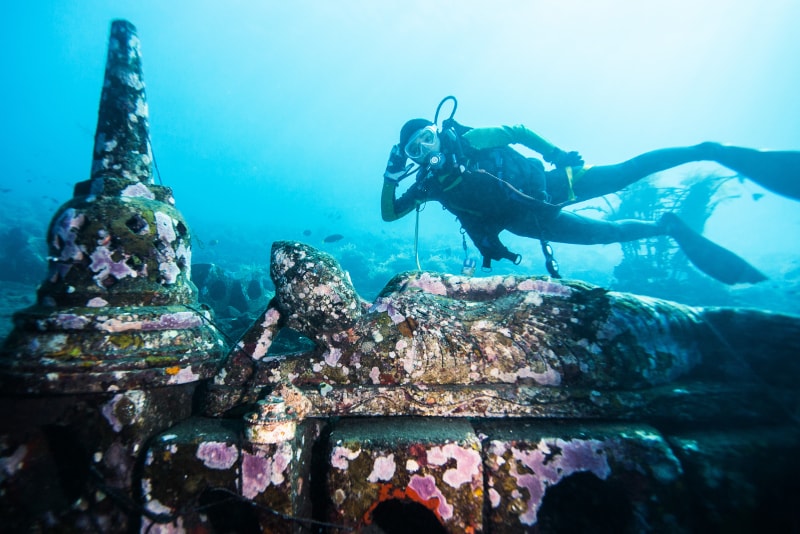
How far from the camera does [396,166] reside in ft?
18.1

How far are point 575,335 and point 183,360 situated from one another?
3293mm

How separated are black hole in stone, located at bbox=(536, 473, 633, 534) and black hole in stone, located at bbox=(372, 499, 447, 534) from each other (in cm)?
71

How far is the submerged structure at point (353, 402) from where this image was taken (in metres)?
1.97

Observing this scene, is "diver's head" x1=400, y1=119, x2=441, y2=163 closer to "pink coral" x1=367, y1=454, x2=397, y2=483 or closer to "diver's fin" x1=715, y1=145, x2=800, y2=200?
"pink coral" x1=367, y1=454, x2=397, y2=483

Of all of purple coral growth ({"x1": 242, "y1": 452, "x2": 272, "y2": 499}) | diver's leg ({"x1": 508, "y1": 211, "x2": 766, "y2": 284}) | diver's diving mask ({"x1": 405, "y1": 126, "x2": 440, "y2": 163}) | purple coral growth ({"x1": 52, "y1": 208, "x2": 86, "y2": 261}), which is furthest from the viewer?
diver's leg ({"x1": 508, "y1": 211, "x2": 766, "y2": 284})

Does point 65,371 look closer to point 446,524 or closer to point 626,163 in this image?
point 446,524

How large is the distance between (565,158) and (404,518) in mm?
6439

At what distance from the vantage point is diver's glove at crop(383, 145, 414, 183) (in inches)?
217

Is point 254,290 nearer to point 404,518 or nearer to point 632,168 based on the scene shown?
point 404,518

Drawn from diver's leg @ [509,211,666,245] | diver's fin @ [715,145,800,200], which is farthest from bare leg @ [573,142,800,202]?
diver's leg @ [509,211,666,245]

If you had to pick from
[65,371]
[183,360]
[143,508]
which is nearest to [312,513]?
[143,508]

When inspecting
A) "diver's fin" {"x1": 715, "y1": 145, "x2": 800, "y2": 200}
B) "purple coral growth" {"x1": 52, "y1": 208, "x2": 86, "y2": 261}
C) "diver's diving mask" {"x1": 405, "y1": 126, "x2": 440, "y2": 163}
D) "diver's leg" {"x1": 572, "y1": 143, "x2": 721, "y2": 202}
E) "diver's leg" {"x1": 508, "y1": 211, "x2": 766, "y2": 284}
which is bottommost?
"purple coral growth" {"x1": 52, "y1": 208, "x2": 86, "y2": 261}

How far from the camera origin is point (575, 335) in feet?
9.11

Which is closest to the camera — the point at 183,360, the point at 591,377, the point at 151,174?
the point at 183,360
